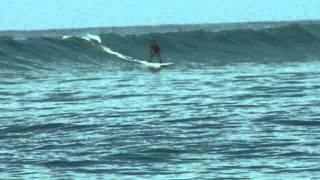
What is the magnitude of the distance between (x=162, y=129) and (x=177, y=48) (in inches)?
1471

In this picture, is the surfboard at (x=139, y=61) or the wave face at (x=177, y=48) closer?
the surfboard at (x=139, y=61)

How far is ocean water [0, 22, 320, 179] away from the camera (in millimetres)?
18094

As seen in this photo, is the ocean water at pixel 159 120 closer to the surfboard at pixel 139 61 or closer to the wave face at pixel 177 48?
the surfboard at pixel 139 61

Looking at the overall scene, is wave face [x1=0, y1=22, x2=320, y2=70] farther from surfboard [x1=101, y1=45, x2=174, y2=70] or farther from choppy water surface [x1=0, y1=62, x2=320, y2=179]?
choppy water surface [x1=0, y1=62, x2=320, y2=179]

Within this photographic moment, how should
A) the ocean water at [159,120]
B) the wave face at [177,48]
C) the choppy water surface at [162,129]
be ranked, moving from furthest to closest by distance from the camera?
the wave face at [177,48]
the ocean water at [159,120]
the choppy water surface at [162,129]

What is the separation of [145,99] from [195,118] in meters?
4.97

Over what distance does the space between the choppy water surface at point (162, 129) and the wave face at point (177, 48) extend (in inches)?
546

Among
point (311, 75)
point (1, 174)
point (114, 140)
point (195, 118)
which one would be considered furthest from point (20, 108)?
point (311, 75)

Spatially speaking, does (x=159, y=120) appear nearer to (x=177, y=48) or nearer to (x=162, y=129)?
(x=162, y=129)

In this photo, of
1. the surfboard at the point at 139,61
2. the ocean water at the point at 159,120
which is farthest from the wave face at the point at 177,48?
the ocean water at the point at 159,120

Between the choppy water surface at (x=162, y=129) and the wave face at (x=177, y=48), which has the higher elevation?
the wave face at (x=177, y=48)

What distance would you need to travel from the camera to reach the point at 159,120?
79.0 feet

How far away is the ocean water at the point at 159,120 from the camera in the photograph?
18094 millimetres

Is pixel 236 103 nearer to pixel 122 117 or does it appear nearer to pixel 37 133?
pixel 122 117
